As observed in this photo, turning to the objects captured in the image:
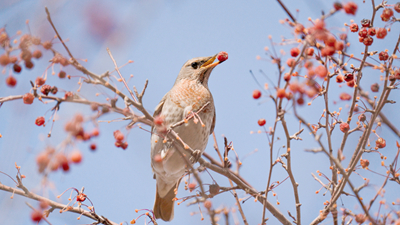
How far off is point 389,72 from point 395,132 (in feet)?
1.77

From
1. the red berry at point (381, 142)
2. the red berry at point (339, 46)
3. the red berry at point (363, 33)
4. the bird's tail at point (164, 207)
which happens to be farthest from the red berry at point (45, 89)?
the bird's tail at point (164, 207)

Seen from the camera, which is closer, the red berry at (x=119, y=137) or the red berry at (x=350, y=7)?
the red berry at (x=350, y=7)

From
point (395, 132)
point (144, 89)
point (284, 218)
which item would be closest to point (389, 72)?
point (395, 132)

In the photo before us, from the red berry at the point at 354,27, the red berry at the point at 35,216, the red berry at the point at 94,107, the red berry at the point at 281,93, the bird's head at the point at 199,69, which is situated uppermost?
the bird's head at the point at 199,69

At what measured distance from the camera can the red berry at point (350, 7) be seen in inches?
109

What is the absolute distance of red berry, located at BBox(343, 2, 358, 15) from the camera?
9.08ft

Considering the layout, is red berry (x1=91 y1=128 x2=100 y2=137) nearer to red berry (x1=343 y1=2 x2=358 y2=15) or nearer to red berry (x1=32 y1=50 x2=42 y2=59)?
red berry (x1=32 y1=50 x2=42 y2=59)

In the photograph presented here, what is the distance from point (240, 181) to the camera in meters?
3.58

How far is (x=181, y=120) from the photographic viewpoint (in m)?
4.54

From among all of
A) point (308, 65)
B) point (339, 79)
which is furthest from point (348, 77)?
point (308, 65)

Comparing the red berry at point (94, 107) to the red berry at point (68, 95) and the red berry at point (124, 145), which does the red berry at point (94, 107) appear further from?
the red berry at point (124, 145)

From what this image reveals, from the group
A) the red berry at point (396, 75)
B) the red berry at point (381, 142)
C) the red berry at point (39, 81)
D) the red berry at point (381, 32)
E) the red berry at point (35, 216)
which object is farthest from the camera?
the red berry at point (381, 142)

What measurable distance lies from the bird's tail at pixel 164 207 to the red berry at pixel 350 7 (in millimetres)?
4006

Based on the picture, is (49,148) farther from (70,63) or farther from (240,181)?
(240,181)
